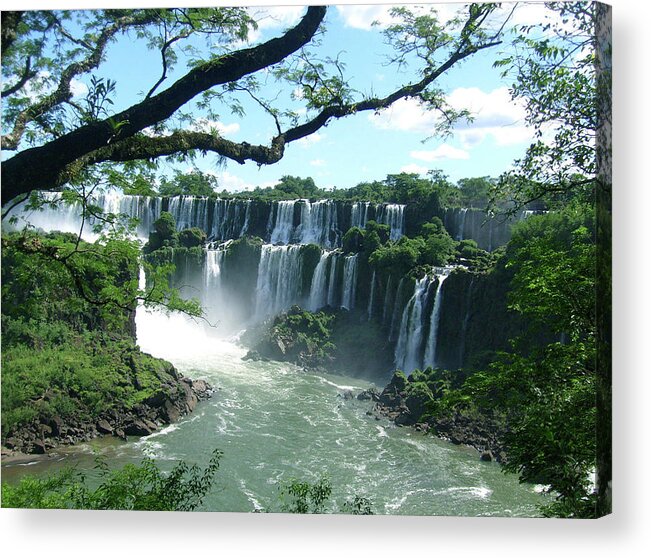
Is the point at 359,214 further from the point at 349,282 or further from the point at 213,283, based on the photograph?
the point at 213,283

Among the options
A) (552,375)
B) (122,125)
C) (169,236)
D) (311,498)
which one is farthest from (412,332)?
(122,125)

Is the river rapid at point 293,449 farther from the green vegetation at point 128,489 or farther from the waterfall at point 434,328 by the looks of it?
the waterfall at point 434,328

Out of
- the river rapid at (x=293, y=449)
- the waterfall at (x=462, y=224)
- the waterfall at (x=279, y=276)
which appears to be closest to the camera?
the river rapid at (x=293, y=449)

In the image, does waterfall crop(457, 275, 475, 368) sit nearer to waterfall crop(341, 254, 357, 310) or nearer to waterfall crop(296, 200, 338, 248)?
waterfall crop(341, 254, 357, 310)

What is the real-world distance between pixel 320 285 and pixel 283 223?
0.53 metres

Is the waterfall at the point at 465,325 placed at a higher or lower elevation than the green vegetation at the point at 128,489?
higher

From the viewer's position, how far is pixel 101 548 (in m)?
3.84

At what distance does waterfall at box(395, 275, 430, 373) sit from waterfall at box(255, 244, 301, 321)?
33.2 inches

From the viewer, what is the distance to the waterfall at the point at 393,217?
428 centimetres

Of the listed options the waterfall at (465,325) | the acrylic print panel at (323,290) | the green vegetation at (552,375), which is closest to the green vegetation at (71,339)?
the acrylic print panel at (323,290)

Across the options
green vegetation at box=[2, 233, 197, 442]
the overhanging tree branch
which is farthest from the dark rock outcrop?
the overhanging tree branch

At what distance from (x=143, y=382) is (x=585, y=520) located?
2.85m

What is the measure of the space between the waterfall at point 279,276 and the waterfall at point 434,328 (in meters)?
1.02

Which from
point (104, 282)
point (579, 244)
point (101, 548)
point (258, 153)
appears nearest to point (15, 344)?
point (104, 282)
